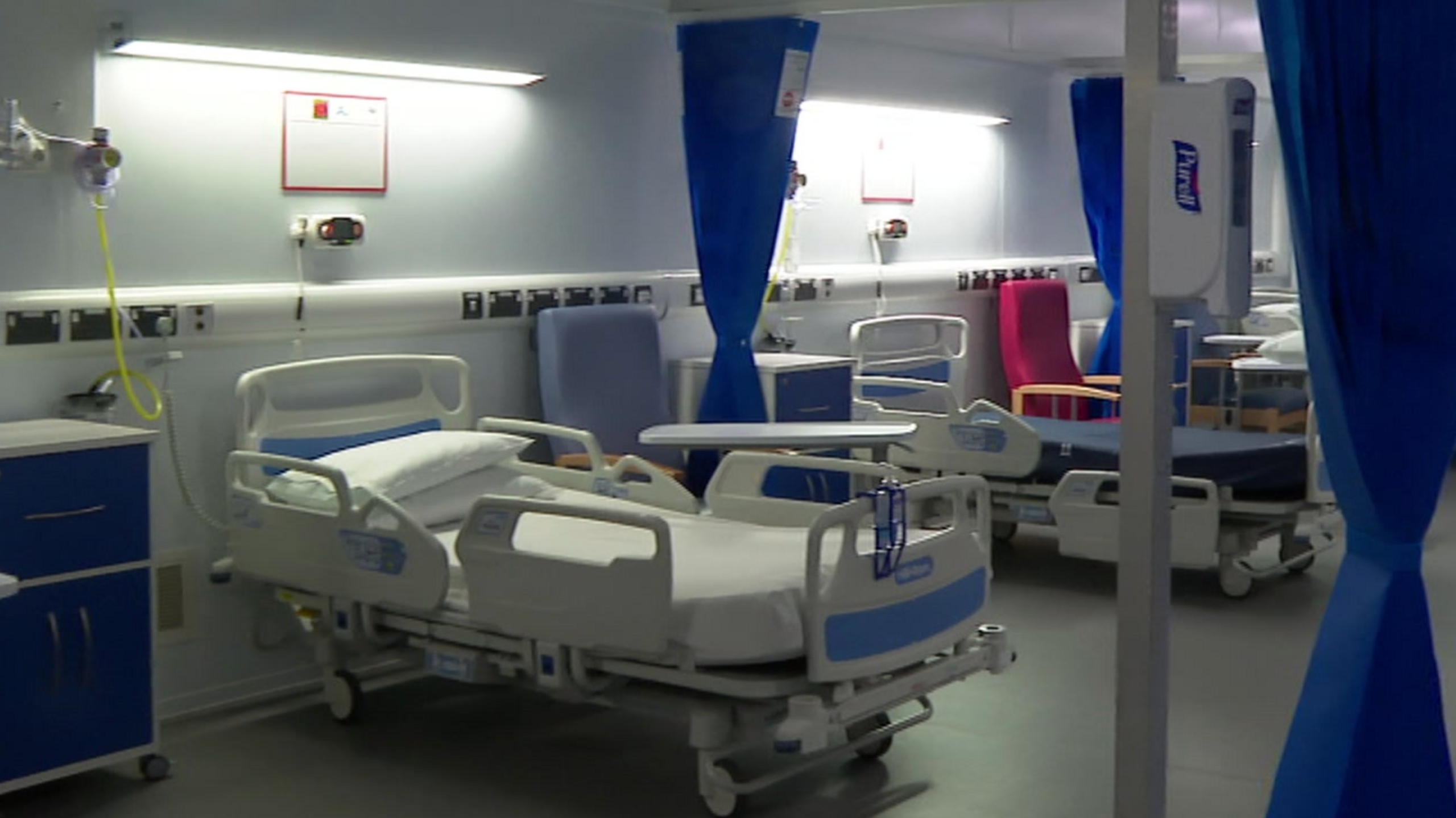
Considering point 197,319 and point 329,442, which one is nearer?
point 197,319

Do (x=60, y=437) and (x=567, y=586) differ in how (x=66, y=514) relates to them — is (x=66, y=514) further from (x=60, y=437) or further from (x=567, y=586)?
(x=567, y=586)

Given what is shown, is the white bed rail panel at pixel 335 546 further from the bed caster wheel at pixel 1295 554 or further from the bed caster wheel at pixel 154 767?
the bed caster wheel at pixel 1295 554

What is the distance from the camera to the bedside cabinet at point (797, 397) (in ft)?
21.2

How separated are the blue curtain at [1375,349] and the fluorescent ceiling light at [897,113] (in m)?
4.58

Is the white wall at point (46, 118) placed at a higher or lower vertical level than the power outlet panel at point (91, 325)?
higher

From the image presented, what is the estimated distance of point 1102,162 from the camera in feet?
29.1

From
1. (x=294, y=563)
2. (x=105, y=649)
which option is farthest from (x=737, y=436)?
(x=105, y=649)

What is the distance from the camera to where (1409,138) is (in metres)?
2.84

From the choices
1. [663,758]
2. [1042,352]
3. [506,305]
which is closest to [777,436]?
[663,758]

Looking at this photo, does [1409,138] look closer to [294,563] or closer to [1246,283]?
[1246,283]

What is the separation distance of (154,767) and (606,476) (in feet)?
5.27

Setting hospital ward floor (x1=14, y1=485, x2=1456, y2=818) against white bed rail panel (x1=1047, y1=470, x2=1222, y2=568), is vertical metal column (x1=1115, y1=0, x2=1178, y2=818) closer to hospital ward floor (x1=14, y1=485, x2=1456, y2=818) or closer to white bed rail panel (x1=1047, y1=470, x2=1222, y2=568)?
hospital ward floor (x1=14, y1=485, x2=1456, y2=818)

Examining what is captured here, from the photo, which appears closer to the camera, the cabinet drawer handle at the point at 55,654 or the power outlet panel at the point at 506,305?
the cabinet drawer handle at the point at 55,654

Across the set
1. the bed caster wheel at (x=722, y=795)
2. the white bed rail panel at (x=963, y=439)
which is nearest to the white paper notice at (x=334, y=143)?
the bed caster wheel at (x=722, y=795)
